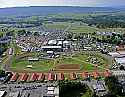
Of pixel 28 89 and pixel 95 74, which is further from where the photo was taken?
pixel 95 74

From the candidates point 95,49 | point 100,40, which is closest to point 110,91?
point 95,49

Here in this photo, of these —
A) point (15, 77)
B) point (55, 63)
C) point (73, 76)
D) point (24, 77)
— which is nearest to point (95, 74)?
point (73, 76)

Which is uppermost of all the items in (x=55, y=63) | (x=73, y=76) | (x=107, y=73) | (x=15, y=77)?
(x=107, y=73)

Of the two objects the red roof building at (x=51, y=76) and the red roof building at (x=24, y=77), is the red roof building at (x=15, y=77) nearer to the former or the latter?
the red roof building at (x=24, y=77)

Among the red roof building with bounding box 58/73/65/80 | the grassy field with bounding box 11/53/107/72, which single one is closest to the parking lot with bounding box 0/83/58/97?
the red roof building with bounding box 58/73/65/80

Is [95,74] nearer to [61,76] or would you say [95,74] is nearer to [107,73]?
[107,73]

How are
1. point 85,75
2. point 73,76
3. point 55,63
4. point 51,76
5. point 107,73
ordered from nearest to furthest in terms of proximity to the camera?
point 51,76 → point 73,76 → point 85,75 → point 107,73 → point 55,63

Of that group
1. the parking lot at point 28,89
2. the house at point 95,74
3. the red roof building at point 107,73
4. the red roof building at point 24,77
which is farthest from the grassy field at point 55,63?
the parking lot at point 28,89

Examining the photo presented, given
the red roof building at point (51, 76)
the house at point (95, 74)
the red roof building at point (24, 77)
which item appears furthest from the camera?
the house at point (95, 74)

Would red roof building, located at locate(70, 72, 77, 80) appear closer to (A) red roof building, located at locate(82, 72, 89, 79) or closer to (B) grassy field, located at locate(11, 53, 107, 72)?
(A) red roof building, located at locate(82, 72, 89, 79)

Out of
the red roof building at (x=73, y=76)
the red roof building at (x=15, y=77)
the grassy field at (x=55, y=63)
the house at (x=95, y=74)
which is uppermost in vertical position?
the house at (x=95, y=74)

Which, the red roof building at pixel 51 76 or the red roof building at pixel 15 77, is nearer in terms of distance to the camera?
the red roof building at pixel 51 76
